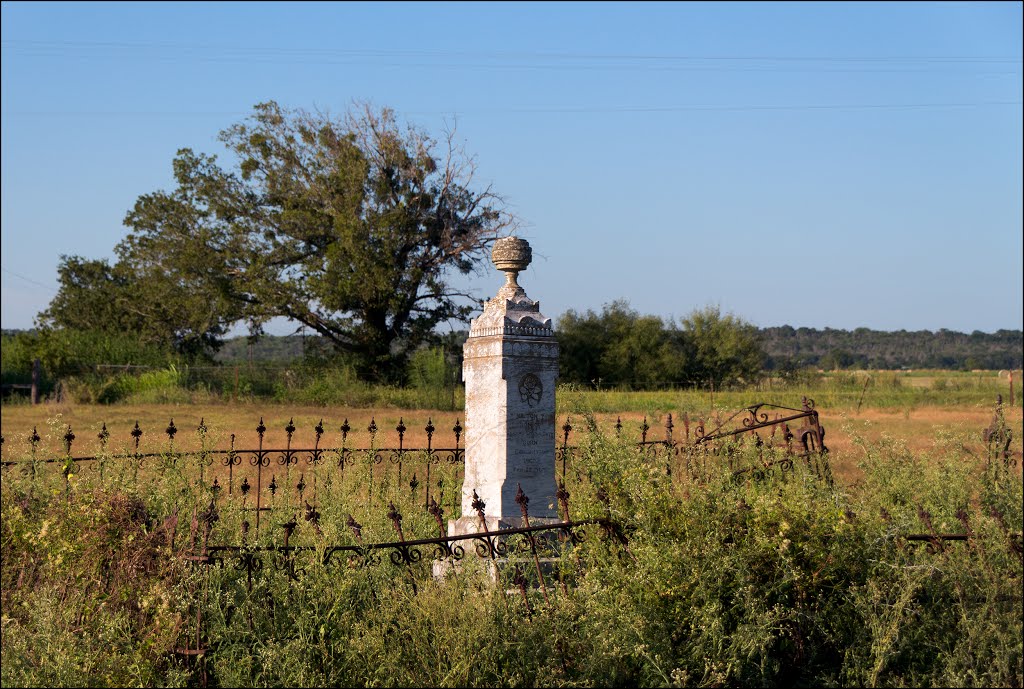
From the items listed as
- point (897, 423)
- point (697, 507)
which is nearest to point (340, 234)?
point (897, 423)

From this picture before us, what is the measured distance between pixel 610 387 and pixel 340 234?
38.1ft

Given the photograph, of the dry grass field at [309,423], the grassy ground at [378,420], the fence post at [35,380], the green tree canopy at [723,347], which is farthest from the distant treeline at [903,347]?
the fence post at [35,380]

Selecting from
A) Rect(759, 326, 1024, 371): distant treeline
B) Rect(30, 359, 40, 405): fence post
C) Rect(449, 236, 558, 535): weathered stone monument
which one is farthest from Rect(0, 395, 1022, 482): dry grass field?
Rect(759, 326, 1024, 371): distant treeline

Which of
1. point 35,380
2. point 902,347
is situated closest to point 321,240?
point 35,380

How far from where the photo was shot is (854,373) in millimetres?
37562

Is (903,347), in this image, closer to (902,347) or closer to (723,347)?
(902,347)

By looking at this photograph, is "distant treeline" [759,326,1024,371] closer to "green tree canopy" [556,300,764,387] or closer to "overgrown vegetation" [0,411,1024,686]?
"green tree canopy" [556,300,764,387]

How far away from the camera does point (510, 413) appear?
605 centimetres

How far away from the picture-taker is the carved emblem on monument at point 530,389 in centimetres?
612

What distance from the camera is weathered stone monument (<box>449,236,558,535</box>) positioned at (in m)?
6.05

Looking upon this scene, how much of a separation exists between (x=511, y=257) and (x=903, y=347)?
82643 millimetres

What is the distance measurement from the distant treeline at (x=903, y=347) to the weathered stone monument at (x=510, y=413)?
6783 cm

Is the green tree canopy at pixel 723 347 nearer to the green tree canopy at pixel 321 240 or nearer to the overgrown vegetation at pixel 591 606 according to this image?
the green tree canopy at pixel 321 240

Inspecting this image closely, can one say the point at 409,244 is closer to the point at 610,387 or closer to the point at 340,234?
the point at 340,234
